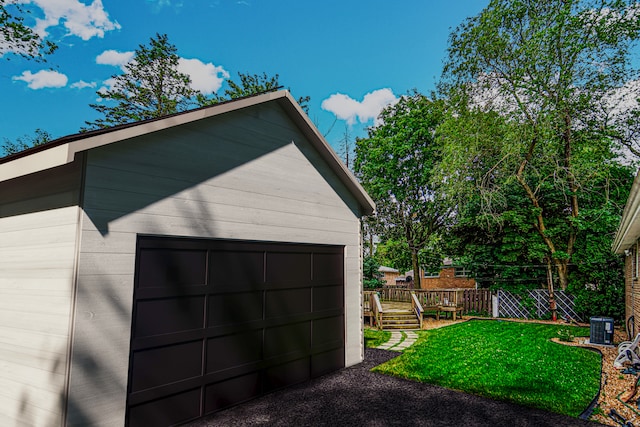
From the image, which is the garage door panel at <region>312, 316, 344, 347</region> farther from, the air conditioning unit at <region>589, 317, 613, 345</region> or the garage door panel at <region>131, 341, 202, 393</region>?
the air conditioning unit at <region>589, 317, 613, 345</region>

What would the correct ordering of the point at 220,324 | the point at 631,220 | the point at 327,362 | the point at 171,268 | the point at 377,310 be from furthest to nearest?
1. the point at 377,310
2. the point at 327,362
3. the point at 631,220
4. the point at 220,324
5. the point at 171,268

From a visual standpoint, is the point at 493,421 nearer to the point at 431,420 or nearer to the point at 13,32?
the point at 431,420

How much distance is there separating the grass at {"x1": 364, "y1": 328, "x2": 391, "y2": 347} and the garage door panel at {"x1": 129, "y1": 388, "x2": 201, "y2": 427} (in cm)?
597

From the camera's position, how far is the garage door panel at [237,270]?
5.24 m

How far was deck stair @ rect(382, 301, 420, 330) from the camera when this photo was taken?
13211mm

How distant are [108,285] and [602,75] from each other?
19.1m

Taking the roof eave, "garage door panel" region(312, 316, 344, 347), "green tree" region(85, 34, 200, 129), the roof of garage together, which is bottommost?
"garage door panel" region(312, 316, 344, 347)

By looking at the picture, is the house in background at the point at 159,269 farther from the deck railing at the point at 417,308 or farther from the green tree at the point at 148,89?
the green tree at the point at 148,89

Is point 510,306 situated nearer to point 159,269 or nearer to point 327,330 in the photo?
point 327,330

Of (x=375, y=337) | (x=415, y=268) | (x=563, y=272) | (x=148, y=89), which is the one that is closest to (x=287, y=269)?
(x=375, y=337)

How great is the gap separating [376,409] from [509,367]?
3.77 metres

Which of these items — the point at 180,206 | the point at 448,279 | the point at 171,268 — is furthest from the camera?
the point at 448,279

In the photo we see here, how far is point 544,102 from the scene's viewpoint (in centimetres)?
1530

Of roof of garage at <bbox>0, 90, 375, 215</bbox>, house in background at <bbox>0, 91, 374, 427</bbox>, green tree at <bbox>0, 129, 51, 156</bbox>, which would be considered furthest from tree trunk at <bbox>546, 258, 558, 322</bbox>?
green tree at <bbox>0, 129, 51, 156</bbox>
